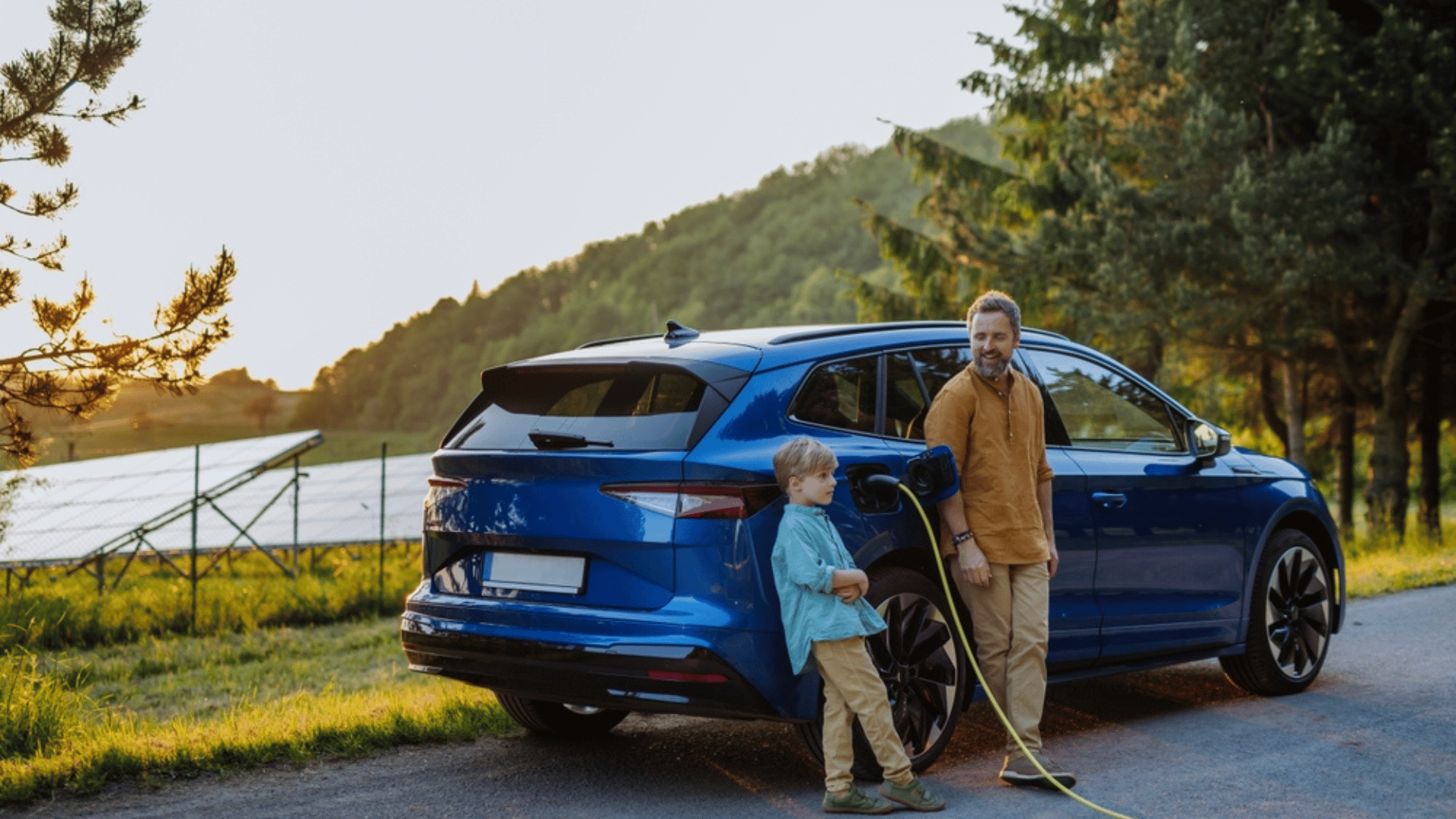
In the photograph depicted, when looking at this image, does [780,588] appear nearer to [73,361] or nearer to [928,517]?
[928,517]

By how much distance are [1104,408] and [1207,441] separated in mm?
632

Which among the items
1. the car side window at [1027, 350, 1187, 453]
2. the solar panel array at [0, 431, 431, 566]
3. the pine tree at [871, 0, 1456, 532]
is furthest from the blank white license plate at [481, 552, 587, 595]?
the pine tree at [871, 0, 1456, 532]

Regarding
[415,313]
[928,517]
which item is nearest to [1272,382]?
[928,517]

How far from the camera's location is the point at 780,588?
4.80m

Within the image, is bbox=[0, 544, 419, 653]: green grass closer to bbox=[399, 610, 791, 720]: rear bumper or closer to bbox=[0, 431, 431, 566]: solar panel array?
bbox=[0, 431, 431, 566]: solar panel array

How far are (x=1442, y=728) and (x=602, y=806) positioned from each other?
12.6ft

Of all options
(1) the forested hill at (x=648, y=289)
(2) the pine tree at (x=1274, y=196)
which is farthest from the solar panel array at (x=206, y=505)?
(1) the forested hill at (x=648, y=289)

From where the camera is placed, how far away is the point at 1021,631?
5.37m

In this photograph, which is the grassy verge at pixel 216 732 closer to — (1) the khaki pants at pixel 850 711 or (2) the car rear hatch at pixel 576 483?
(2) the car rear hatch at pixel 576 483

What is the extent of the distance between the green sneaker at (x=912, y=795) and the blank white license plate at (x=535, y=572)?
1298 mm

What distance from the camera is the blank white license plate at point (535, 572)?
16.4ft

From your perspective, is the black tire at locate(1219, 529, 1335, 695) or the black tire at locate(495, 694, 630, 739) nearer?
the black tire at locate(495, 694, 630, 739)

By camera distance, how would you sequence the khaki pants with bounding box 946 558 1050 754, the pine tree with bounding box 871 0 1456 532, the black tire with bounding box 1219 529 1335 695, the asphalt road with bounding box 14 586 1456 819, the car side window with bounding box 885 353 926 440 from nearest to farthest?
the asphalt road with bounding box 14 586 1456 819, the khaki pants with bounding box 946 558 1050 754, the car side window with bounding box 885 353 926 440, the black tire with bounding box 1219 529 1335 695, the pine tree with bounding box 871 0 1456 532

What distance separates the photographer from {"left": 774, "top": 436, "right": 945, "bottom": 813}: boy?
4.75m
